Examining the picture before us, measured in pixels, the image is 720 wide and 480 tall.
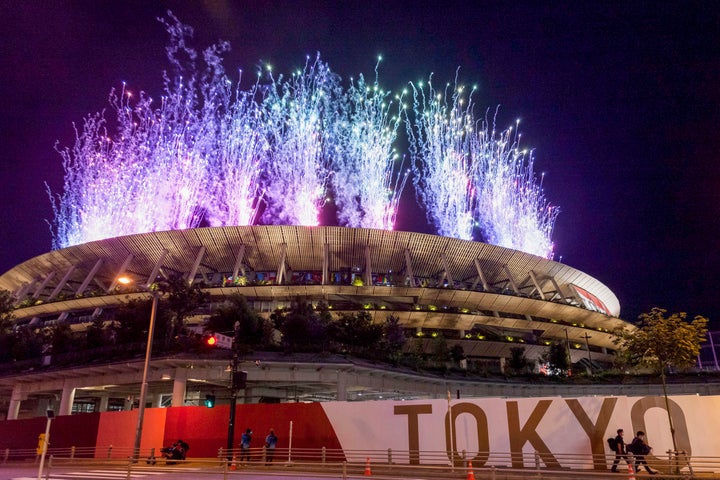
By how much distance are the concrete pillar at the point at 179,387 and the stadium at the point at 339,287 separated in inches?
278

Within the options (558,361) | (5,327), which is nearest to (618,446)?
(558,361)

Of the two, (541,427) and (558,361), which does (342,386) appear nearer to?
(541,427)

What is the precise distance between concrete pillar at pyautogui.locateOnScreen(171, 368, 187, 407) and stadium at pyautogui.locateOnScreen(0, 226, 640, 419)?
23.2 ft

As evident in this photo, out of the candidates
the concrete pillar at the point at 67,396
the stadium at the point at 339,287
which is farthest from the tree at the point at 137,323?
the concrete pillar at the point at 67,396

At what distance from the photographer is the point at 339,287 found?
185 feet

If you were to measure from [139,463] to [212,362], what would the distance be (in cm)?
1251

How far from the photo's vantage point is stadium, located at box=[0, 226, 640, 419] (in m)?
54.2

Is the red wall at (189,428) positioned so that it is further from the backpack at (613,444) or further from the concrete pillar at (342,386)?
the concrete pillar at (342,386)

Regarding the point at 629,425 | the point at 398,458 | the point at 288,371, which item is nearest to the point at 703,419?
the point at 629,425

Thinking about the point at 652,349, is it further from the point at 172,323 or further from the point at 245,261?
the point at 245,261

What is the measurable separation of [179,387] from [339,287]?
76.9 ft

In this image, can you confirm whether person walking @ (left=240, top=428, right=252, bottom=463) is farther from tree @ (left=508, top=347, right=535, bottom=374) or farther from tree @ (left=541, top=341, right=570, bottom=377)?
tree @ (left=541, top=341, right=570, bottom=377)

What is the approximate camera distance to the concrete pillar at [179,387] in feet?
116

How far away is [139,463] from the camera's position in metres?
23.3
